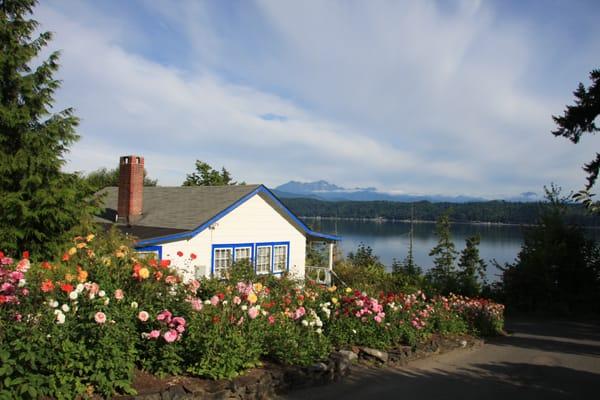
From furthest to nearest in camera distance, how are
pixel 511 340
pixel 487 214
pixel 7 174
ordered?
pixel 487 214
pixel 511 340
pixel 7 174

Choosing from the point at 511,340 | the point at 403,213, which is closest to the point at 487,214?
the point at 403,213

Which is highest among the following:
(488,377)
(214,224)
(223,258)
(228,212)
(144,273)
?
(228,212)

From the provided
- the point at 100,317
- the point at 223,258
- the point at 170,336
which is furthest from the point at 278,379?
the point at 223,258

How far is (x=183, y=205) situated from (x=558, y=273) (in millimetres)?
16089

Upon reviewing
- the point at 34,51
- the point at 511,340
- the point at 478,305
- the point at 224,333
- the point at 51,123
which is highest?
the point at 34,51

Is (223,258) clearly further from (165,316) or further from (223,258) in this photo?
(165,316)

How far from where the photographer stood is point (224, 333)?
5363 mm

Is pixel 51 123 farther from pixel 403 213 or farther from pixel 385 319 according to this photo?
pixel 403 213

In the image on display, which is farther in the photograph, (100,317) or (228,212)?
(228,212)

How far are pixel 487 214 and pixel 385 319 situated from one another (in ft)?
395

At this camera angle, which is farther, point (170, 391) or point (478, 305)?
point (478, 305)

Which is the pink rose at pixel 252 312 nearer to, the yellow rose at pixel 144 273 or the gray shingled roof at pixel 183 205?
the yellow rose at pixel 144 273

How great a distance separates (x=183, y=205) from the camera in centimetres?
1795

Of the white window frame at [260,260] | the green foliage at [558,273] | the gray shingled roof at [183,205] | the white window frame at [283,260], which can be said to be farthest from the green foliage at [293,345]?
the green foliage at [558,273]
